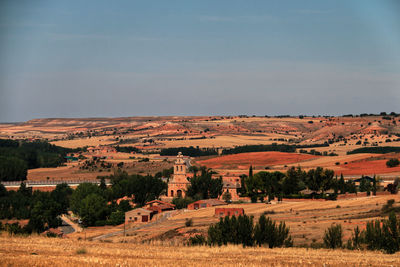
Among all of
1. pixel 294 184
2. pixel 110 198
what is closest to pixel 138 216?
pixel 110 198

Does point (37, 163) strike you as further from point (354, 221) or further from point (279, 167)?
point (354, 221)

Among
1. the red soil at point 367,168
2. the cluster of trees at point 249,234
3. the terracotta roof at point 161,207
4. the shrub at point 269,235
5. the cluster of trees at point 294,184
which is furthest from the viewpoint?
the red soil at point 367,168

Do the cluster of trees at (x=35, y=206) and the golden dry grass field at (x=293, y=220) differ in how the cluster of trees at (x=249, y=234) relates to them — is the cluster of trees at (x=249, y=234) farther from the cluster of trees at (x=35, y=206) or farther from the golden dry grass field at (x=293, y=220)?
the cluster of trees at (x=35, y=206)

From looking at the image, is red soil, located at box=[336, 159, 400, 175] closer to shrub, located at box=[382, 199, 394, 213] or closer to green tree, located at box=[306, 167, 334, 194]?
green tree, located at box=[306, 167, 334, 194]

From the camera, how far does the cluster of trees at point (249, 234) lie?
142 ft

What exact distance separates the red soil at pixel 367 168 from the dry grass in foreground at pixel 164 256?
86428 millimetres

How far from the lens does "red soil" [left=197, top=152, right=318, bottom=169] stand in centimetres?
15462

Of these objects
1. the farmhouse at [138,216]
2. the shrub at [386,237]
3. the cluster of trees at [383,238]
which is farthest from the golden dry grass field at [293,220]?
the shrub at [386,237]

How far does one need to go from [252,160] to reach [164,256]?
132 m

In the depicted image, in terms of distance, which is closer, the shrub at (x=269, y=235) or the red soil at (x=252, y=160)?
the shrub at (x=269, y=235)

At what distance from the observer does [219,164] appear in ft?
512

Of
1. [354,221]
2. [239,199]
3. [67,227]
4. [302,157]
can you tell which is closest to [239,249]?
[354,221]

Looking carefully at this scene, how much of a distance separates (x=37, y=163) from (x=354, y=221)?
402 ft

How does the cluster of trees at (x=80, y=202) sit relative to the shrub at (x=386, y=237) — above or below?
below
